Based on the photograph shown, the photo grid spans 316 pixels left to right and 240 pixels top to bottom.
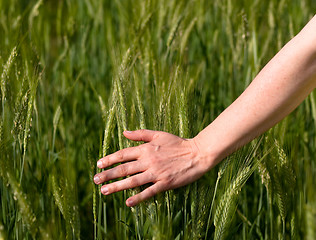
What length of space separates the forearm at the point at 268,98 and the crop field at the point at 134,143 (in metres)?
0.04

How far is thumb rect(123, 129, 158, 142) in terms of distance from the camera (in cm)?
86

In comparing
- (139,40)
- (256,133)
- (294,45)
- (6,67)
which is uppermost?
(139,40)

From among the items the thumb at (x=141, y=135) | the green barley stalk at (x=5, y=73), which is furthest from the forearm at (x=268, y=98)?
the green barley stalk at (x=5, y=73)

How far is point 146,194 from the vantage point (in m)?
0.82

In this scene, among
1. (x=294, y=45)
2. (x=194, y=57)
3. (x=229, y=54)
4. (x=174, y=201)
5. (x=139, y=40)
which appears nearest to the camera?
(x=294, y=45)

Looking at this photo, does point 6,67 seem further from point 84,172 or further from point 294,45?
point 294,45

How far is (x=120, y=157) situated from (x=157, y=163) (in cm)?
8

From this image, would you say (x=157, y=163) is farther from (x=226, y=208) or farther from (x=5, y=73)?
(x=5, y=73)

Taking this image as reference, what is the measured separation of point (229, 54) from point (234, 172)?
2.61 feet

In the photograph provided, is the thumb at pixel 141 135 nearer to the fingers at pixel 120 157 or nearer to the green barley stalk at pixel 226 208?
the fingers at pixel 120 157

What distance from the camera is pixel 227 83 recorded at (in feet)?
4.66

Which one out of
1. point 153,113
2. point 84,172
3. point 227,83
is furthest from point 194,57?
point 153,113

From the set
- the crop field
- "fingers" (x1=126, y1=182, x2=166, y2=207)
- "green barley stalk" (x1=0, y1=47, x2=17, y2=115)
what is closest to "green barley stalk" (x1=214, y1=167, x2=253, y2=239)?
the crop field

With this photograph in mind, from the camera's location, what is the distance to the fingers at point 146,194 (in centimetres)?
82
